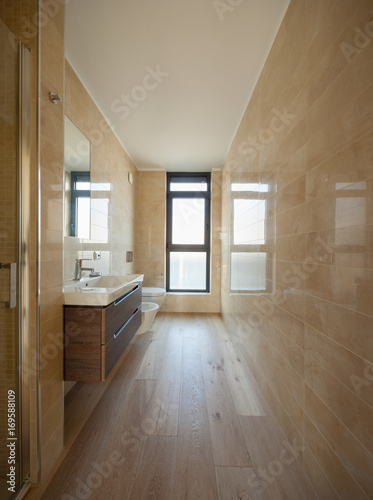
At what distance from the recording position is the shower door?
42.3 inches

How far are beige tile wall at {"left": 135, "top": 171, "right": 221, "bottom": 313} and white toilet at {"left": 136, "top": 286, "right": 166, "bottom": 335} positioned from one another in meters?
0.80

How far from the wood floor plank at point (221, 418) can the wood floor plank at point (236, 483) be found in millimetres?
39

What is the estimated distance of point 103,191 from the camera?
2596 mm

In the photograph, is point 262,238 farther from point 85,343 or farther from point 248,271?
point 85,343

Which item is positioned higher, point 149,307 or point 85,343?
point 85,343

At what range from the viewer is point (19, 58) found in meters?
1.11

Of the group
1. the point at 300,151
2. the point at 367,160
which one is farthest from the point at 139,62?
the point at 367,160

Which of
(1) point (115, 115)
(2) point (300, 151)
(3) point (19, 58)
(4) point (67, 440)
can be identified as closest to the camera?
(3) point (19, 58)

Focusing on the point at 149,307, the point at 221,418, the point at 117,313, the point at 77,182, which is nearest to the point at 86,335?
the point at 117,313

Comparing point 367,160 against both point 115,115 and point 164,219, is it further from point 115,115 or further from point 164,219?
point 164,219

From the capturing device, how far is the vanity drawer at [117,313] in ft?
4.75

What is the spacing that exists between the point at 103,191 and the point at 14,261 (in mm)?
1657

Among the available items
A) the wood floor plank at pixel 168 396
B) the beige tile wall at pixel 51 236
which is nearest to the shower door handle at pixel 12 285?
the beige tile wall at pixel 51 236

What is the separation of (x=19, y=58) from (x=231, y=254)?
265cm
